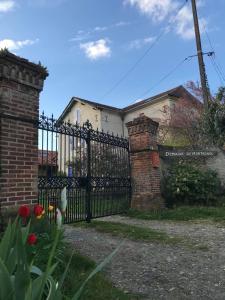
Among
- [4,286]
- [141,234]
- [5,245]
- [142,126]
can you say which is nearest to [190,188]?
[142,126]

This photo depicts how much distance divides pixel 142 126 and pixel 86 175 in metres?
2.72

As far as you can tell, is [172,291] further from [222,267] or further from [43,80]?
[43,80]

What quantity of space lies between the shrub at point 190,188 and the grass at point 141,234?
3148 millimetres

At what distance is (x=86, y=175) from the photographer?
9.41m

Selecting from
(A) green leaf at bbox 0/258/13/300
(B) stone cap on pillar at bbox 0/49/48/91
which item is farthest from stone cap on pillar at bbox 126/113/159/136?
(A) green leaf at bbox 0/258/13/300

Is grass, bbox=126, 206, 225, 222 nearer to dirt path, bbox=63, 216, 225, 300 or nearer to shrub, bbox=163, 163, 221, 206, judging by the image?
shrub, bbox=163, 163, 221, 206

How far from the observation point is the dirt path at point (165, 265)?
13.6ft

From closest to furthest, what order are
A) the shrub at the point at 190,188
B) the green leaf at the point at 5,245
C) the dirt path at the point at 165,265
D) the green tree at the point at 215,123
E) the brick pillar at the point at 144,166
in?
the green leaf at the point at 5,245
the dirt path at the point at 165,265
the brick pillar at the point at 144,166
the shrub at the point at 190,188
the green tree at the point at 215,123

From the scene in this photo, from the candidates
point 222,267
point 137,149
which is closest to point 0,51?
point 222,267

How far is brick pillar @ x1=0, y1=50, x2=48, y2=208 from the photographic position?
557 centimetres

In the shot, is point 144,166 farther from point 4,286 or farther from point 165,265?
point 4,286

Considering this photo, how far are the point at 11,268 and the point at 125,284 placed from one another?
2557 mm

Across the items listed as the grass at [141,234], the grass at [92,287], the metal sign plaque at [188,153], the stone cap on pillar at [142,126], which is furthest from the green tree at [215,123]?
the grass at [92,287]

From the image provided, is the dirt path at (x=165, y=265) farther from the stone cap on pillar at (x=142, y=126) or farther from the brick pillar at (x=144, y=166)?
the stone cap on pillar at (x=142, y=126)
